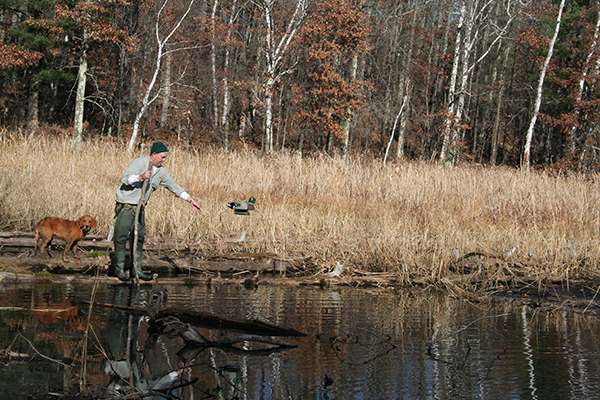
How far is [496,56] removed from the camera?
35688 mm

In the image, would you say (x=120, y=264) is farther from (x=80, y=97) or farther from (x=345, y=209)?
(x=80, y=97)

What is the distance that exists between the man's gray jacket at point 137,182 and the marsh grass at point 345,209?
1.85 meters

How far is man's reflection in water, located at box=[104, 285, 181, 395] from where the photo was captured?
12.3ft

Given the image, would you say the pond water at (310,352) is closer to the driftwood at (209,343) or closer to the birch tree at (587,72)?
the driftwood at (209,343)

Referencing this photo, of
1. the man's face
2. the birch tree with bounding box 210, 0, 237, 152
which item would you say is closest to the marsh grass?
the man's face

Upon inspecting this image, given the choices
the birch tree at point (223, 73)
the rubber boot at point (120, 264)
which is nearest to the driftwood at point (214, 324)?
the rubber boot at point (120, 264)

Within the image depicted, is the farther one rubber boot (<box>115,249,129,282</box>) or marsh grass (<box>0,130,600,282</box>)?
marsh grass (<box>0,130,600,282</box>)

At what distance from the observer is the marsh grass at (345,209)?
28.8 ft

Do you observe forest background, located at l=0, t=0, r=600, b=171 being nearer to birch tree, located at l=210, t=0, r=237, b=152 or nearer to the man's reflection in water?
birch tree, located at l=210, t=0, r=237, b=152

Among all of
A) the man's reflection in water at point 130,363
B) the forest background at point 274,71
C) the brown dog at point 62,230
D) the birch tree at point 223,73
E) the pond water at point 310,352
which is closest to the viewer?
the man's reflection in water at point 130,363

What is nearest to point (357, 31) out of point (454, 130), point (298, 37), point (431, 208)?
point (298, 37)

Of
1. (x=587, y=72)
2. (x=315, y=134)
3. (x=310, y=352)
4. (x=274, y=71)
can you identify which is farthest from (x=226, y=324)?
(x=587, y=72)

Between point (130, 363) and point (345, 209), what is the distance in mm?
7787

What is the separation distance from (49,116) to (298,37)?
12.4 meters
